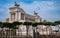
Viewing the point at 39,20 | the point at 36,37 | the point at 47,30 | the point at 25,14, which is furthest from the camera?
the point at 39,20

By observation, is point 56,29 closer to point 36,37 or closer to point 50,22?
point 50,22

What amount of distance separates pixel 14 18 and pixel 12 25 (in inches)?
107

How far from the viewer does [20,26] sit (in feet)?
78.0

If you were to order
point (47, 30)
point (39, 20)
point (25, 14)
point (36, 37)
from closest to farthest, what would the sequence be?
1. point (36, 37)
2. point (47, 30)
3. point (25, 14)
4. point (39, 20)

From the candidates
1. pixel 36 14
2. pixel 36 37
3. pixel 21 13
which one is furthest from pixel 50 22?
pixel 36 37

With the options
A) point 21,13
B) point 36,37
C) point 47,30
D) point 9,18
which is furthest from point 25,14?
point 36,37

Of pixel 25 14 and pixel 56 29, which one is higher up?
pixel 25 14

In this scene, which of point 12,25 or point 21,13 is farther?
point 21,13

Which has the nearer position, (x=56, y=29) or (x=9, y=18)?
(x=56, y=29)

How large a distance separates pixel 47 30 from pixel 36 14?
396 cm

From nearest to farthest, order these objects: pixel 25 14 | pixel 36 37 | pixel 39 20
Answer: pixel 36 37 < pixel 25 14 < pixel 39 20

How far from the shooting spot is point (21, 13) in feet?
84.6

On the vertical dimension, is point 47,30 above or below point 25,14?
below

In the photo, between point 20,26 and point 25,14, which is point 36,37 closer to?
point 20,26
